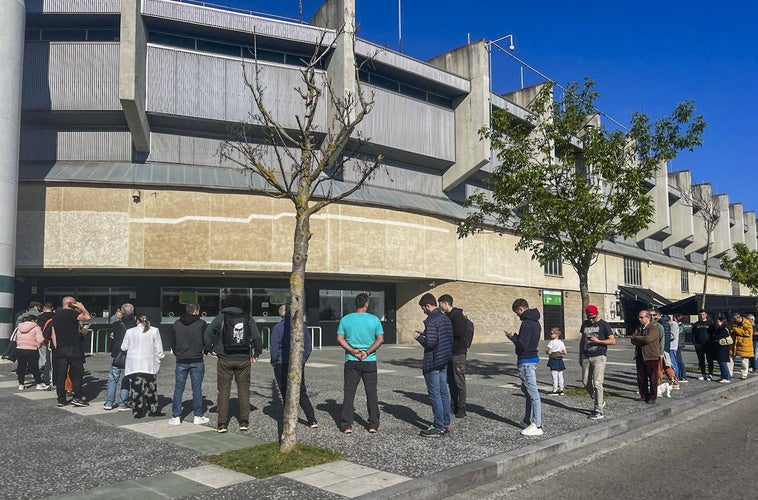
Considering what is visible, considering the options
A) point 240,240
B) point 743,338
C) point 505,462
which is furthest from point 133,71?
point 743,338

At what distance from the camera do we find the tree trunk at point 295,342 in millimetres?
6727

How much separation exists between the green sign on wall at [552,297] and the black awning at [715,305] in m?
7.44

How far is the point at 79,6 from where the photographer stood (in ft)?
78.9

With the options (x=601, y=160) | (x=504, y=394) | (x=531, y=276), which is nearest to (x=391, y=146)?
(x=531, y=276)

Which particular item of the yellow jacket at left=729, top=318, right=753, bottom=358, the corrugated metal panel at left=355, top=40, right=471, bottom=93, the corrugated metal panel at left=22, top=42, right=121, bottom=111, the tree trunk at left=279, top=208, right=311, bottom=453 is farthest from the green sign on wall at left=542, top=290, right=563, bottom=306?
the tree trunk at left=279, top=208, right=311, bottom=453

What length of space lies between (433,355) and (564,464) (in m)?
2.09

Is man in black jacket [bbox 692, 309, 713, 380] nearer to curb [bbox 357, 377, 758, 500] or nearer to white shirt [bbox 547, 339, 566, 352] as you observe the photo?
curb [bbox 357, 377, 758, 500]

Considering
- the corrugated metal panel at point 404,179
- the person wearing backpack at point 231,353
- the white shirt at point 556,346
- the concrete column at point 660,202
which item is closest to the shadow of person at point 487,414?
the white shirt at point 556,346

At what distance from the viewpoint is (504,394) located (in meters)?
11.9

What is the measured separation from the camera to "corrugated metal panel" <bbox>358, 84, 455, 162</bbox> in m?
28.9

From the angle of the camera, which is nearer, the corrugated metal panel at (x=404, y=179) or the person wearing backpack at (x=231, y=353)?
the person wearing backpack at (x=231, y=353)

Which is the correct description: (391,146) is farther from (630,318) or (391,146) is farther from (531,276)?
(630,318)

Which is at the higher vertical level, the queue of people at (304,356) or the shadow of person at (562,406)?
the queue of people at (304,356)

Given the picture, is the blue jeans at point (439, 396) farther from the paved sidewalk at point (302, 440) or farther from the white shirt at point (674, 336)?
the white shirt at point (674, 336)
